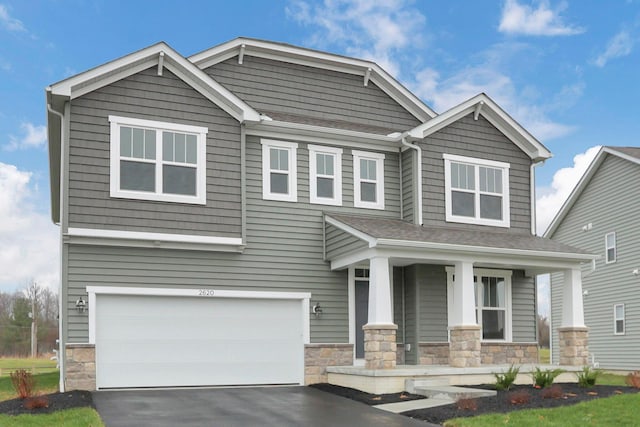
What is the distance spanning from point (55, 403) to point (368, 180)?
30.8 ft

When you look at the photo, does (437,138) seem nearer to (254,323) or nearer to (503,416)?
(254,323)

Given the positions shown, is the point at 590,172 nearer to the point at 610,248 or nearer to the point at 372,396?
the point at 610,248

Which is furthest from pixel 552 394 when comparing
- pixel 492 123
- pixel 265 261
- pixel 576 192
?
pixel 576 192

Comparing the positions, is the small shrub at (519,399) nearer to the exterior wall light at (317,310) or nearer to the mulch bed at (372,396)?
the mulch bed at (372,396)

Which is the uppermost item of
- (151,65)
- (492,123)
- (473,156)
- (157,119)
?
(151,65)

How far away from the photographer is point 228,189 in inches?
651

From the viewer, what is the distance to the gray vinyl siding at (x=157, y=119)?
602 inches

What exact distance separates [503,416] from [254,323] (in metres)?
6.92

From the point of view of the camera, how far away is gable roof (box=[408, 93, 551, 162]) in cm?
1864

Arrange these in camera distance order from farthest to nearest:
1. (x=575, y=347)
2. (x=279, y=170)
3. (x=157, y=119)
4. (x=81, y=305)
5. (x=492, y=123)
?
(x=492, y=123)
(x=575, y=347)
(x=279, y=170)
(x=157, y=119)
(x=81, y=305)

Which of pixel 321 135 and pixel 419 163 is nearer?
pixel 321 135

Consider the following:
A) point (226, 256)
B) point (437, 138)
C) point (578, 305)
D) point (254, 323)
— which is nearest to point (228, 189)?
point (226, 256)

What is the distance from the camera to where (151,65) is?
16219 mm

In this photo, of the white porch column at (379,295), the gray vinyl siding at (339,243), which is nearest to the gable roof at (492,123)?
the gray vinyl siding at (339,243)
